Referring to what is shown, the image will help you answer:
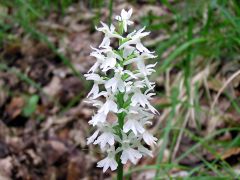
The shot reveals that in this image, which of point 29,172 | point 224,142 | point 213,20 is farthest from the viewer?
point 213,20

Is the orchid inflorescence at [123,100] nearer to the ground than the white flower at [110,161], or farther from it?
farther from it

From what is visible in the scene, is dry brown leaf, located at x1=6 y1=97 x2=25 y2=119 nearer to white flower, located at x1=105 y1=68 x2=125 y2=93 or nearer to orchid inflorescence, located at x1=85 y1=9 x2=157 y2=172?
orchid inflorescence, located at x1=85 y1=9 x2=157 y2=172

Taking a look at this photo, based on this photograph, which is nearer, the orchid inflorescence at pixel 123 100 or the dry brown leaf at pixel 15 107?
the orchid inflorescence at pixel 123 100

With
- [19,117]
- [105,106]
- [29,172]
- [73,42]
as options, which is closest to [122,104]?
[105,106]

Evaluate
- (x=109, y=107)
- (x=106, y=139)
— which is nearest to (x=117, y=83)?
(x=109, y=107)

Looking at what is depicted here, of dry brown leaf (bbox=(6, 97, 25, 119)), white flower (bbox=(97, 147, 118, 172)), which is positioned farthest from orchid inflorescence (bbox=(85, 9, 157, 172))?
dry brown leaf (bbox=(6, 97, 25, 119))

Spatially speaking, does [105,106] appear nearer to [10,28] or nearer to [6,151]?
[6,151]

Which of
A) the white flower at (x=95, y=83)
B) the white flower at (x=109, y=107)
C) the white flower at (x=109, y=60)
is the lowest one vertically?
the white flower at (x=109, y=107)

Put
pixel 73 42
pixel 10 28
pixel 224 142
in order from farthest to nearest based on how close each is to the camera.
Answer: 1. pixel 10 28
2. pixel 73 42
3. pixel 224 142

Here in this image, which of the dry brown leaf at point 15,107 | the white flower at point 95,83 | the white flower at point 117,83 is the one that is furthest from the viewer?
the dry brown leaf at point 15,107

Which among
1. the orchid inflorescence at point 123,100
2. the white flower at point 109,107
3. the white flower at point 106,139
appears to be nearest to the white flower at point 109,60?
the orchid inflorescence at point 123,100

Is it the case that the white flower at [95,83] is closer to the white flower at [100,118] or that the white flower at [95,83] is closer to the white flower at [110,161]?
the white flower at [100,118]
